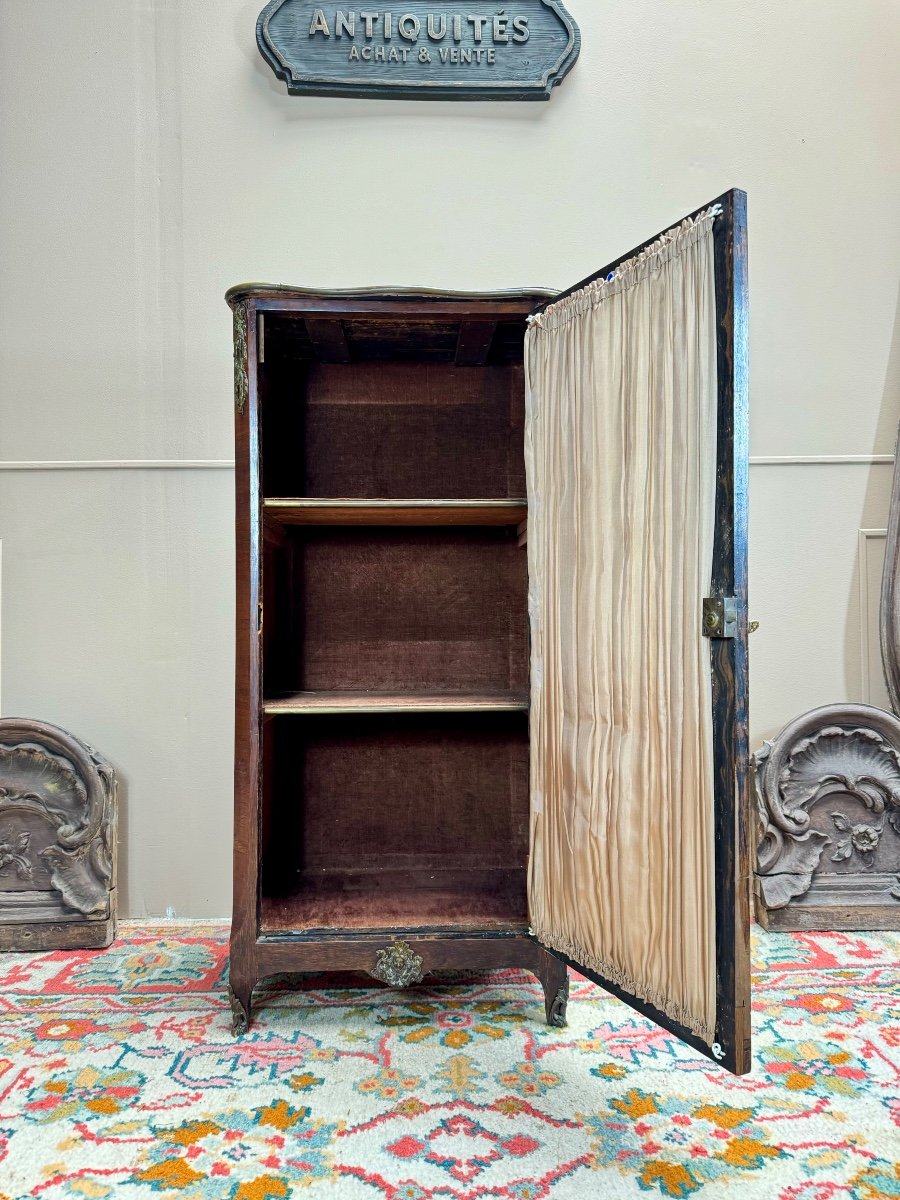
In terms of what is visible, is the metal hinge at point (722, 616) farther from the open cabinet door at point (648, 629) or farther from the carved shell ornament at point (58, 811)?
the carved shell ornament at point (58, 811)

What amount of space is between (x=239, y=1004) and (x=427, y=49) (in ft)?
8.91

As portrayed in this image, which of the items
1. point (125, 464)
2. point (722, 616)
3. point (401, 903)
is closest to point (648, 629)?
point (722, 616)

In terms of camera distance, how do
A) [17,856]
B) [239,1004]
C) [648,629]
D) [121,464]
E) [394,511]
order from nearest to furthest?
[648,629] → [239,1004] → [394,511] → [17,856] → [121,464]

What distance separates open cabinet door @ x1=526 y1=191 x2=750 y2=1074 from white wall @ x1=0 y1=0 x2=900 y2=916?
1.06m

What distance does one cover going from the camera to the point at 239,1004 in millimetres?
1791

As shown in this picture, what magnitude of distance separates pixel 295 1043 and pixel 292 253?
2159mm

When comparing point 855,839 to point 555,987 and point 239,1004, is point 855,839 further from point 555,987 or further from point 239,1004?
point 239,1004

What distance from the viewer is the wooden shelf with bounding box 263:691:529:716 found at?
1.85m

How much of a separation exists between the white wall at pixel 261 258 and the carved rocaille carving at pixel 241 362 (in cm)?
70

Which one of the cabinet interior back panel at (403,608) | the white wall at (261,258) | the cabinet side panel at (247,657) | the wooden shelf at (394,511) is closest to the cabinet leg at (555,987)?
the cabinet side panel at (247,657)

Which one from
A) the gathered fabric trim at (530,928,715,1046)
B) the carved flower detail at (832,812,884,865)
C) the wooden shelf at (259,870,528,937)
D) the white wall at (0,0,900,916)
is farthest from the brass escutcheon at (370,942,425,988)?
the carved flower detail at (832,812,884,865)

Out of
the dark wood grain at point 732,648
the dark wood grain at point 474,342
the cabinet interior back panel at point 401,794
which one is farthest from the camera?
the cabinet interior back panel at point 401,794

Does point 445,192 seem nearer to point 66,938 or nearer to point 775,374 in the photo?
point 775,374

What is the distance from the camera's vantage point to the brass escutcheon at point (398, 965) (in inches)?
70.8
